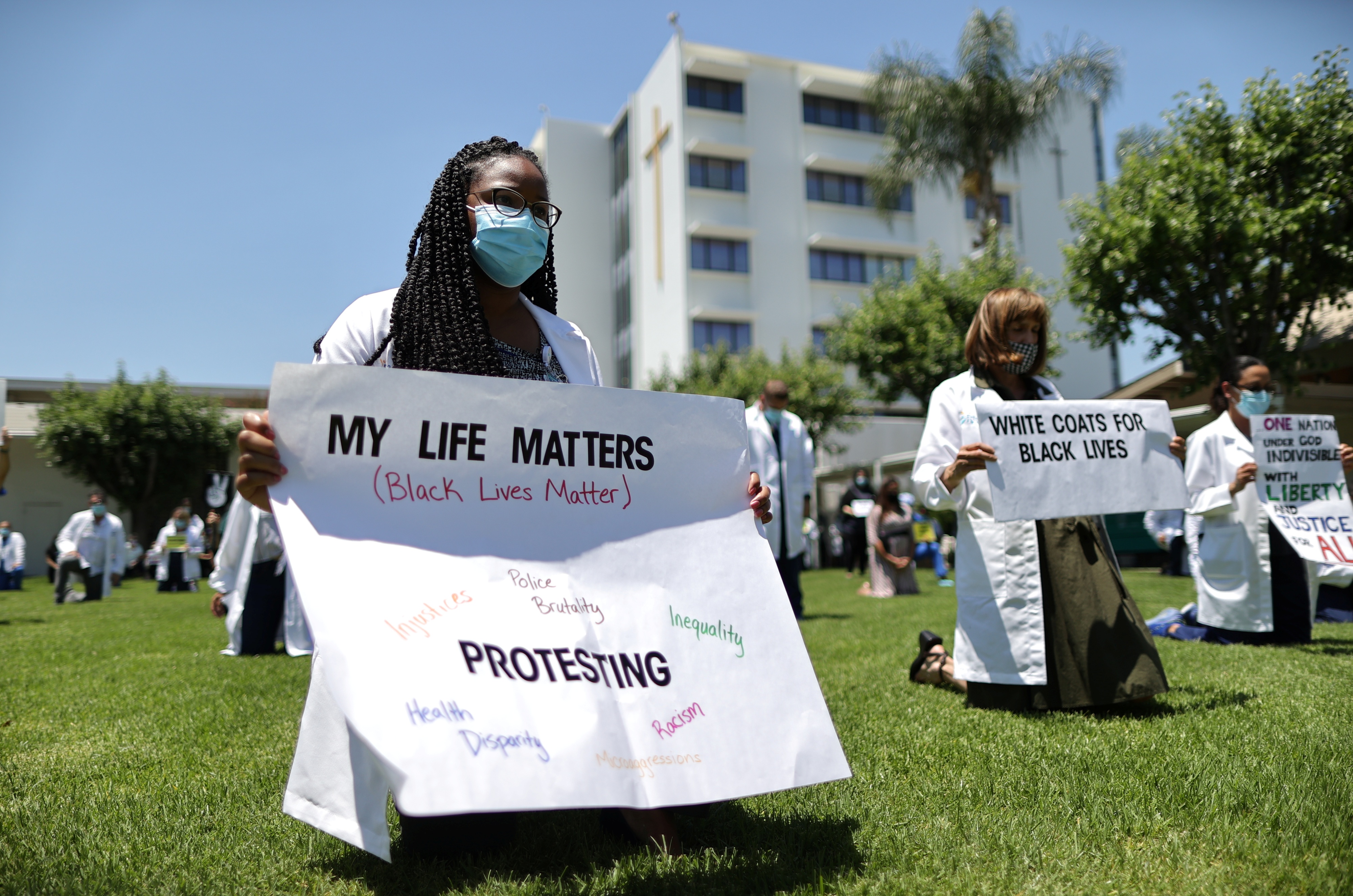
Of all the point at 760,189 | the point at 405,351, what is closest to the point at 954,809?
the point at 405,351

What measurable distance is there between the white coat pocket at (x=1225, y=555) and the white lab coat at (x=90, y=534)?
18.6 meters

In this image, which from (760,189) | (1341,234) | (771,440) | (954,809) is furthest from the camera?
(760,189)

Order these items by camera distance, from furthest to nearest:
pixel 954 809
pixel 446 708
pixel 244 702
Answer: pixel 244 702 < pixel 954 809 < pixel 446 708

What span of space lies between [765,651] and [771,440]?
21.1 ft

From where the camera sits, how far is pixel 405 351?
8.54ft

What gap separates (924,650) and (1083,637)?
3.86 feet

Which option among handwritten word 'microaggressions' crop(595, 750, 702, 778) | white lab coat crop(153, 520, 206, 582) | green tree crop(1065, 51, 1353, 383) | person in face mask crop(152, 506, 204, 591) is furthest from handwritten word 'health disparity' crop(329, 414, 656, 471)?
white lab coat crop(153, 520, 206, 582)

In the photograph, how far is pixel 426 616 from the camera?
86.0 inches

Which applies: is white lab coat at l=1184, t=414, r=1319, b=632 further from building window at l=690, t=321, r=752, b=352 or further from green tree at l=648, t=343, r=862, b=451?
building window at l=690, t=321, r=752, b=352

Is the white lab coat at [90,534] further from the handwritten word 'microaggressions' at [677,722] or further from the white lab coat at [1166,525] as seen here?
the handwritten word 'microaggressions' at [677,722]

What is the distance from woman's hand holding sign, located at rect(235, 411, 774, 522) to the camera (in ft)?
7.24

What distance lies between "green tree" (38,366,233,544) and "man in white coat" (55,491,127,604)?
15.3 m

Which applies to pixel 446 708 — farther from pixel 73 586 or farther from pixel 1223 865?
pixel 73 586

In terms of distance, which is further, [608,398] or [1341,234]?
[1341,234]
